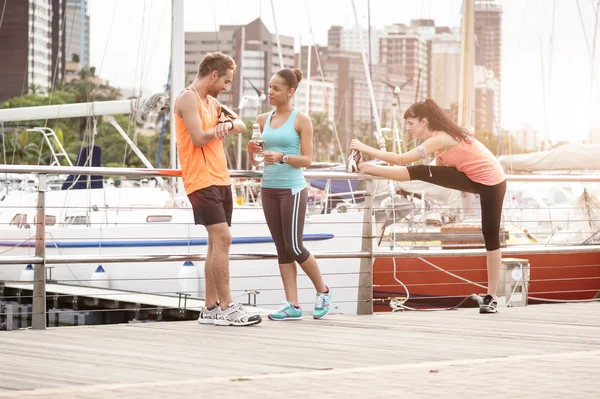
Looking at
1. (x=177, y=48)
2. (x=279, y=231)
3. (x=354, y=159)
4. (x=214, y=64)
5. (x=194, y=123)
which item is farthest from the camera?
(x=177, y=48)

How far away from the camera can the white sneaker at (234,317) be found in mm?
5793

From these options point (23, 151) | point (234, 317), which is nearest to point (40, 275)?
point (234, 317)

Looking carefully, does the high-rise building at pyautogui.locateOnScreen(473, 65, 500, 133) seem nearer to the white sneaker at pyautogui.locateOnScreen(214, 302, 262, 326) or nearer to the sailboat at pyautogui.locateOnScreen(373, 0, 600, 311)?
the sailboat at pyautogui.locateOnScreen(373, 0, 600, 311)

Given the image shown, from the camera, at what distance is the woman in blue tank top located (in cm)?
599

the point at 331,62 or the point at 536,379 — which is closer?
the point at 536,379

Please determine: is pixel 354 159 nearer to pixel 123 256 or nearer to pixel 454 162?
pixel 454 162

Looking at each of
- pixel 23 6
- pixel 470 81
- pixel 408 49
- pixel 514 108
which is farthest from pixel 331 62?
pixel 470 81

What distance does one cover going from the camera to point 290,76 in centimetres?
604

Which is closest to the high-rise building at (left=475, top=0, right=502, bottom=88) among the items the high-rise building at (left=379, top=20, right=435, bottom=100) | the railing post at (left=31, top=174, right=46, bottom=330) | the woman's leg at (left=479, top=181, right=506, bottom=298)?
the woman's leg at (left=479, top=181, right=506, bottom=298)

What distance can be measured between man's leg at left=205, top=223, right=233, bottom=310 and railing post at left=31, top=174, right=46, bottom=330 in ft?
3.29

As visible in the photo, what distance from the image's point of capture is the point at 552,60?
25.1 meters

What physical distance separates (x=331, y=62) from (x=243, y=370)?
138247 millimetres

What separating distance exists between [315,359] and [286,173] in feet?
6.40

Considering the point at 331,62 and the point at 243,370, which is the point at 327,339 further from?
the point at 331,62
